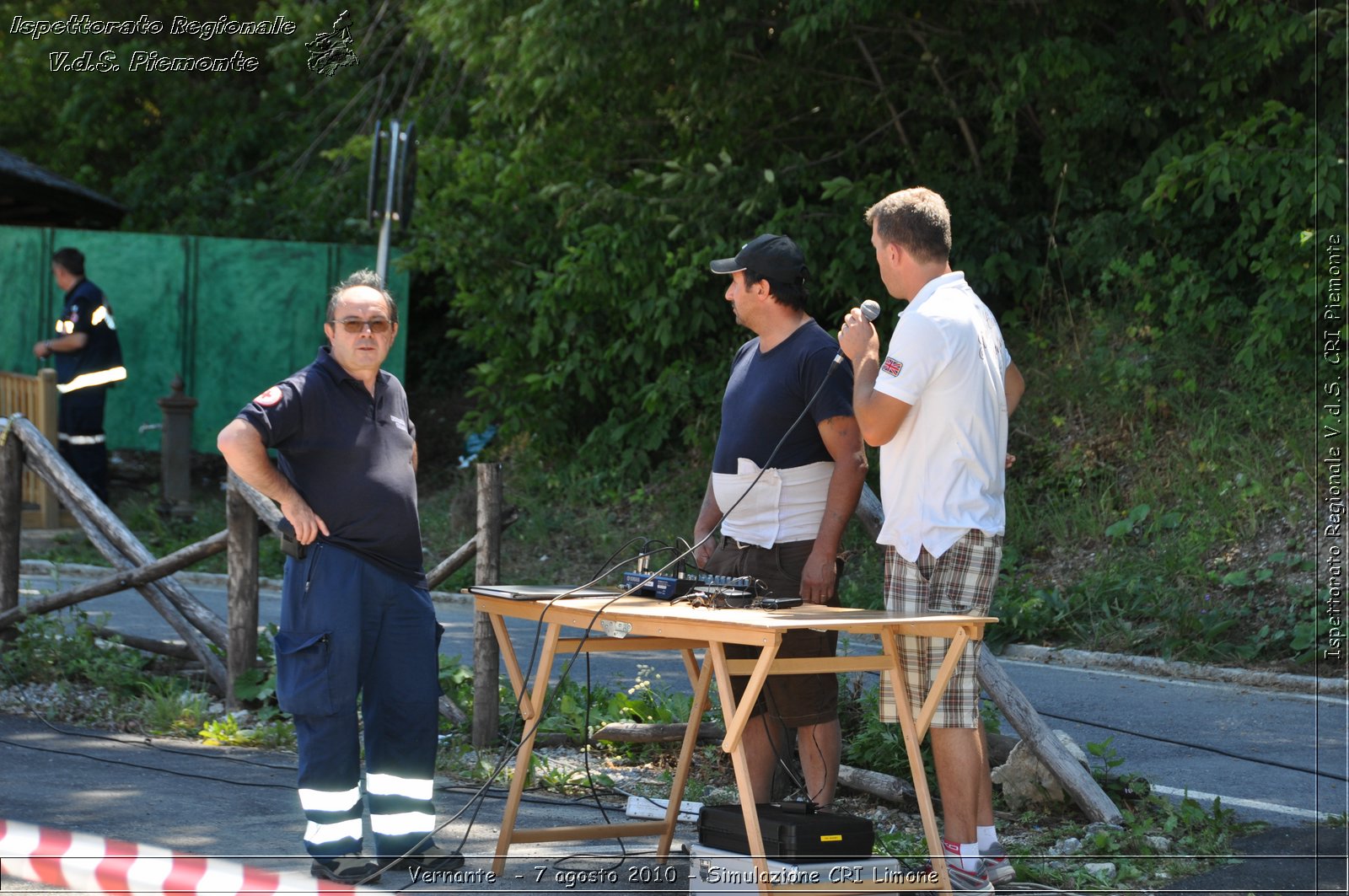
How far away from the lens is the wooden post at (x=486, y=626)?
252 inches

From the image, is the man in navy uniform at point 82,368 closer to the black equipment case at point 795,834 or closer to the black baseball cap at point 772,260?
the black baseball cap at point 772,260

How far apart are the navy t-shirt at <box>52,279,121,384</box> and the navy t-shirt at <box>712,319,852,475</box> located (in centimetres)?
988

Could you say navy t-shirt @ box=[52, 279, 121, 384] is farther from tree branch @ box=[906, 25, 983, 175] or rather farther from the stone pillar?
tree branch @ box=[906, 25, 983, 175]

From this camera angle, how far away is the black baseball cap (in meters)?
4.94

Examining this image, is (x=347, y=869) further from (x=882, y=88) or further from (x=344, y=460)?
(x=882, y=88)

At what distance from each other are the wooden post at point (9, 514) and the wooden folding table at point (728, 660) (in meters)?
4.28

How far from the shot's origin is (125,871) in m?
2.87

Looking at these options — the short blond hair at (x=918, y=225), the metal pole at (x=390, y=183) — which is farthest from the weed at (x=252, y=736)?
the metal pole at (x=390, y=183)

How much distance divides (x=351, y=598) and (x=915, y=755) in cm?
178

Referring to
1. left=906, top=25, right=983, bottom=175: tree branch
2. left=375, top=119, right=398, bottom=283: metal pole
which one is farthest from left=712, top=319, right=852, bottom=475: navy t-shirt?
left=906, top=25, right=983, bottom=175: tree branch

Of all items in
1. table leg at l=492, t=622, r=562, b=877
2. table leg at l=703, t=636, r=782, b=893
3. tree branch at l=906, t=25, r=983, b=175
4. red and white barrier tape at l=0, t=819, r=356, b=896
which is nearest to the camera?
red and white barrier tape at l=0, t=819, r=356, b=896

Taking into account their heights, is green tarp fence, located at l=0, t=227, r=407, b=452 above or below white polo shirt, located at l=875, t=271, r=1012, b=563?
above

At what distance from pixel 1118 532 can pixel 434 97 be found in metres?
11.0

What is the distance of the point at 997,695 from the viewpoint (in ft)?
17.8
